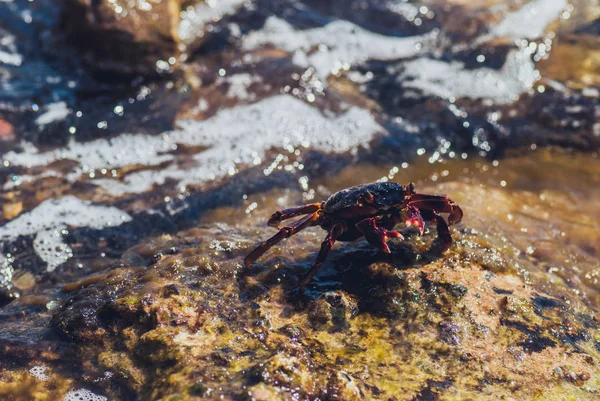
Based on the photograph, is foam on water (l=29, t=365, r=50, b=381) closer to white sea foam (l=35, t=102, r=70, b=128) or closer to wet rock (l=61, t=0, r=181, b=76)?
white sea foam (l=35, t=102, r=70, b=128)

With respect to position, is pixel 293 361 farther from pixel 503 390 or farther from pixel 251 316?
pixel 503 390

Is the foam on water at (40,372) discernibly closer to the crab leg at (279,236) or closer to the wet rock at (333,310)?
the crab leg at (279,236)

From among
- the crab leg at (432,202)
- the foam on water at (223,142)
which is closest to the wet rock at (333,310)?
the crab leg at (432,202)

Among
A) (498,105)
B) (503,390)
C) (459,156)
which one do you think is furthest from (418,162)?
(503,390)

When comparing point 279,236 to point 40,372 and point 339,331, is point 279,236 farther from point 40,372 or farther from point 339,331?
point 40,372

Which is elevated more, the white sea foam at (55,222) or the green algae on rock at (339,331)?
the green algae on rock at (339,331)

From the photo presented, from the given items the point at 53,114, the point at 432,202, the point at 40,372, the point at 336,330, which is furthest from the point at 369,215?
the point at 53,114
